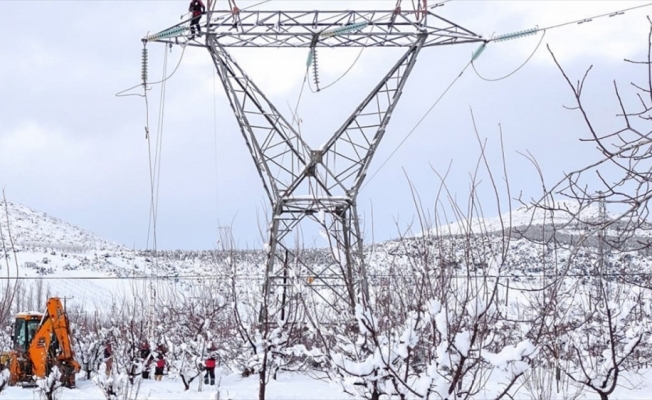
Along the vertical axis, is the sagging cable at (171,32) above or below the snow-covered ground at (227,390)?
above

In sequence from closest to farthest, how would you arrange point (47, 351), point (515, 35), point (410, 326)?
point (410, 326) → point (515, 35) → point (47, 351)

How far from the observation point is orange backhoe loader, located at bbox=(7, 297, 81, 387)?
19109 millimetres

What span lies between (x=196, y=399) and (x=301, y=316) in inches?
144

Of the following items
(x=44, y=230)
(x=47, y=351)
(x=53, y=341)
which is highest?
(x=44, y=230)

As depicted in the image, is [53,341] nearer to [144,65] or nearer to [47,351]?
[47,351]

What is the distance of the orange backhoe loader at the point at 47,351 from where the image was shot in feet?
62.7

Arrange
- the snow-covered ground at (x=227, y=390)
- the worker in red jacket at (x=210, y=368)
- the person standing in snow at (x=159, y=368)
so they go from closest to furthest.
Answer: the snow-covered ground at (x=227, y=390) < the worker in red jacket at (x=210, y=368) < the person standing in snow at (x=159, y=368)

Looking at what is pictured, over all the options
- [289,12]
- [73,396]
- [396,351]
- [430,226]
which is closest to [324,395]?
[73,396]

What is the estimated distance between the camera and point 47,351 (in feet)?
59.5

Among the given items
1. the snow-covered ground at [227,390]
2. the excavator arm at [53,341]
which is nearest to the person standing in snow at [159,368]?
the snow-covered ground at [227,390]

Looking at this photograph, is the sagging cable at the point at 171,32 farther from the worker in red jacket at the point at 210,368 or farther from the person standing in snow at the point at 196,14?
the worker in red jacket at the point at 210,368

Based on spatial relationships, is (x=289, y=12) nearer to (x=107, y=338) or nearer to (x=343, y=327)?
(x=343, y=327)

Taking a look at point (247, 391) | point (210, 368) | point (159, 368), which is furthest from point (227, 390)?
point (159, 368)

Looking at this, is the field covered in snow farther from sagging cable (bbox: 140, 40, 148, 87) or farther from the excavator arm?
sagging cable (bbox: 140, 40, 148, 87)
